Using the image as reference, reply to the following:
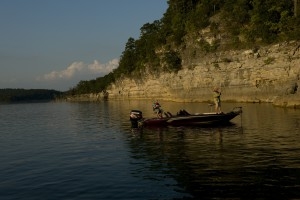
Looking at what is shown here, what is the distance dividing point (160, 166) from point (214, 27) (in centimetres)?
5948

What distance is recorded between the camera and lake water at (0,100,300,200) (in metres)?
12.5

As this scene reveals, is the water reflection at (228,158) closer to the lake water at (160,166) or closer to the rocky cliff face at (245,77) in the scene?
the lake water at (160,166)

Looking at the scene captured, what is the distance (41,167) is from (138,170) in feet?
15.5

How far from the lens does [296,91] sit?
46625 millimetres

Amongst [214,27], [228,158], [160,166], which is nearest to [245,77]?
[214,27]

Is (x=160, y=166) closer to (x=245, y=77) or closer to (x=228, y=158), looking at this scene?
(x=228, y=158)

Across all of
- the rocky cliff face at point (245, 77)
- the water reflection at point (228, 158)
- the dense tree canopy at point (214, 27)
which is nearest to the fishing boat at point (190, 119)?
the water reflection at point (228, 158)

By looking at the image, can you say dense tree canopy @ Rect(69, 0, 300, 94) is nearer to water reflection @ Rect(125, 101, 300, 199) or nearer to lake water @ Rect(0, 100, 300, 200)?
water reflection @ Rect(125, 101, 300, 199)

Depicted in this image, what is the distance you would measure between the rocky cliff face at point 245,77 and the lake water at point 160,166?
23.4 metres

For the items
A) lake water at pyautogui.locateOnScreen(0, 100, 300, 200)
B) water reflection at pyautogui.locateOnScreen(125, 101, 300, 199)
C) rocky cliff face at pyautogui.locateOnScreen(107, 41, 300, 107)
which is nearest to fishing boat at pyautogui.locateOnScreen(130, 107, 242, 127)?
water reflection at pyautogui.locateOnScreen(125, 101, 300, 199)

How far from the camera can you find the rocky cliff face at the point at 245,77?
53.4 m

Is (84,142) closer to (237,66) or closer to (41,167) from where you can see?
(41,167)

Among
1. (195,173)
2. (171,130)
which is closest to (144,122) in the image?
(171,130)

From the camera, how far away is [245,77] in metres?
61.7
